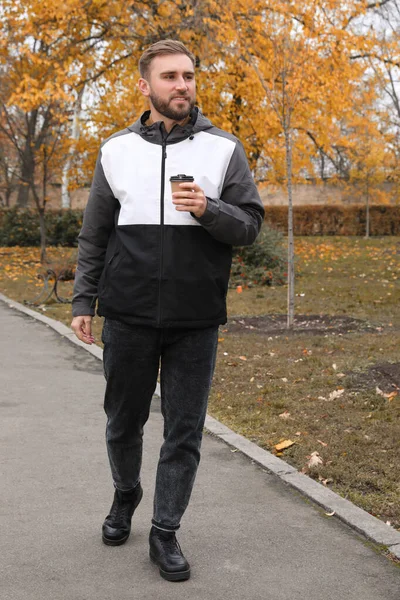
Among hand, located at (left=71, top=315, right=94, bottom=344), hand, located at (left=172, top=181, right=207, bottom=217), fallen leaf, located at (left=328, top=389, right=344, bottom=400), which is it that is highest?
hand, located at (left=172, top=181, right=207, bottom=217)

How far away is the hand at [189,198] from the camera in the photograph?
3.07 metres

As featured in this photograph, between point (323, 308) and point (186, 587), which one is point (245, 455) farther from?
point (323, 308)

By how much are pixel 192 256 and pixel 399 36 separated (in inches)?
707

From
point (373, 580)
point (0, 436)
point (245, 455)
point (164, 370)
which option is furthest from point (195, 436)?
point (0, 436)

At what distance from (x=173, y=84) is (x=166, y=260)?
0.67 m

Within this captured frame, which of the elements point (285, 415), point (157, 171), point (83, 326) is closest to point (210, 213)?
point (157, 171)

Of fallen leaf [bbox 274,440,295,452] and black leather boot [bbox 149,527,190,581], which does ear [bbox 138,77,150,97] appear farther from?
fallen leaf [bbox 274,440,295,452]

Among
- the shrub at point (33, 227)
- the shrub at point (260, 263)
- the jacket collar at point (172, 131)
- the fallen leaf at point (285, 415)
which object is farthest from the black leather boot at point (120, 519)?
the shrub at point (33, 227)

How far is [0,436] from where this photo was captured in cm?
558

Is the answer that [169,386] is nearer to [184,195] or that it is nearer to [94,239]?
[94,239]

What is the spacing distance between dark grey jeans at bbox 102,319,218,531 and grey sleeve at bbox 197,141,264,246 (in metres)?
0.41

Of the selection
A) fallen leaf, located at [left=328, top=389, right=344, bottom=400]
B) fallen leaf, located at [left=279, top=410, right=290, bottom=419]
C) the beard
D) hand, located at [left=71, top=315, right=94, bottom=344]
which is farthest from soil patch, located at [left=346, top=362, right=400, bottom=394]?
the beard

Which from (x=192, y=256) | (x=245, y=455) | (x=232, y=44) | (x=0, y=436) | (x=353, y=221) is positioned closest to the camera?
(x=192, y=256)

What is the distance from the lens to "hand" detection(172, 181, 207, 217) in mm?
3072
